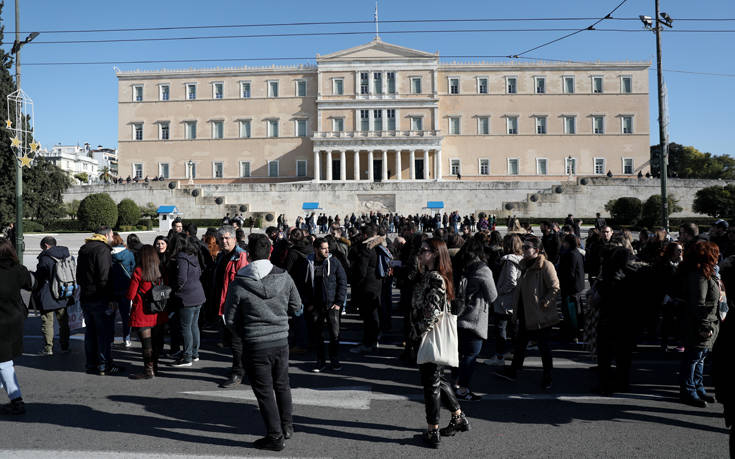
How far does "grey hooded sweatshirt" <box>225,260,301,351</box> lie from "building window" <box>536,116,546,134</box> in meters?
54.9

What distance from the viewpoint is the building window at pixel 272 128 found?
55.9m

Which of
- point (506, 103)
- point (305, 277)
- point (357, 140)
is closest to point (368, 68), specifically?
point (357, 140)

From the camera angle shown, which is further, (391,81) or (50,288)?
(391,81)

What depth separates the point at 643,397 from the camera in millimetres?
5457

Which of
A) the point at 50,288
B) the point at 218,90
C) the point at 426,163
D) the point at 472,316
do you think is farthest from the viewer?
the point at 218,90

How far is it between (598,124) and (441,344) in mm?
56974

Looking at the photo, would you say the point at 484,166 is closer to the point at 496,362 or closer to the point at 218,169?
the point at 218,169

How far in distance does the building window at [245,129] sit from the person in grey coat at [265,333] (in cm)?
5401

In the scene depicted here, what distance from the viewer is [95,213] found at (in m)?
30.7

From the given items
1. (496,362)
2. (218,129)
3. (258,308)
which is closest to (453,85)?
(218,129)

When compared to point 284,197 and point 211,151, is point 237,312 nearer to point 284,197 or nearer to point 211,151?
point 284,197

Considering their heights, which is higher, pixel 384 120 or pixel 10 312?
pixel 384 120

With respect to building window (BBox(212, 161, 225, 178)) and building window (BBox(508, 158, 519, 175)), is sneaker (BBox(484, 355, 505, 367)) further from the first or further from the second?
building window (BBox(212, 161, 225, 178))

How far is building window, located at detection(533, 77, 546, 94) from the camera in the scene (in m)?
54.8
